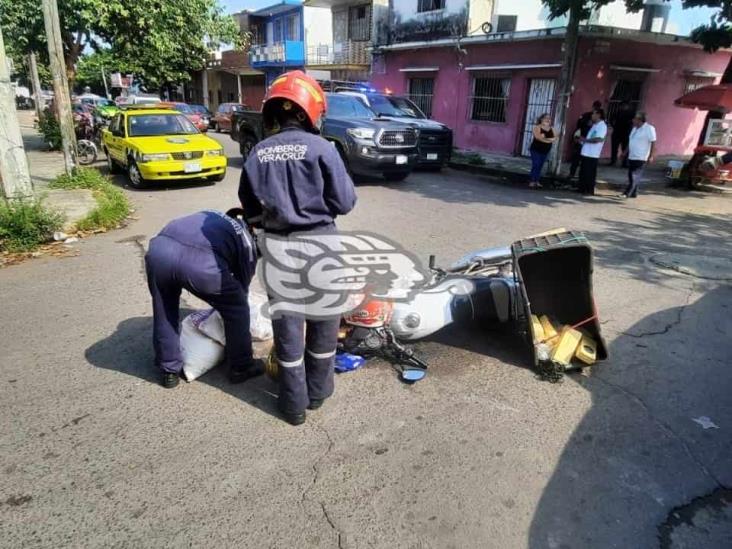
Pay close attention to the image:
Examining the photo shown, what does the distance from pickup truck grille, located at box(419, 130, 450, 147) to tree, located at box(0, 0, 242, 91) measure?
7.35 metres

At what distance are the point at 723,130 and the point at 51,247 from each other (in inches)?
526

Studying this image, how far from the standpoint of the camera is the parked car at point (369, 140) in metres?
10.3

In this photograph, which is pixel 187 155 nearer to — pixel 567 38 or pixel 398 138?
pixel 398 138

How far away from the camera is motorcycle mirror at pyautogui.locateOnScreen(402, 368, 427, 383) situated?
11.1ft

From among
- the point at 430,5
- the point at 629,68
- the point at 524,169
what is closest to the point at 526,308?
the point at 524,169

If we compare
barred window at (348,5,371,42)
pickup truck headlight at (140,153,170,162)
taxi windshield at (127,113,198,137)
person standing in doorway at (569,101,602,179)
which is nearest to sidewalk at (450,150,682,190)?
person standing in doorway at (569,101,602,179)

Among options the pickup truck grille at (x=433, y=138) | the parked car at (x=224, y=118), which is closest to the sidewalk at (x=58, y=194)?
the pickup truck grille at (x=433, y=138)

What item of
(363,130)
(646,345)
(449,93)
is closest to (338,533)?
(646,345)

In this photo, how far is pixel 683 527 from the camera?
229 centimetres

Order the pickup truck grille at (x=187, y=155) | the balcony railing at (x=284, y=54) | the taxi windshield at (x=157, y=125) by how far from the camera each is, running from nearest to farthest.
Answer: the pickup truck grille at (x=187, y=155)
the taxi windshield at (x=157, y=125)
the balcony railing at (x=284, y=54)

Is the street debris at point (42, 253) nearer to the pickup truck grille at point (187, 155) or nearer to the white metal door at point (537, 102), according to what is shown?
the pickup truck grille at point (187, 155)

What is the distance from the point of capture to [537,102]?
14.9 meters

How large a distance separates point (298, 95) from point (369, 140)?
7.85 metres

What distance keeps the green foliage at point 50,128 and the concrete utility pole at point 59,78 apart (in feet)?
17.9
